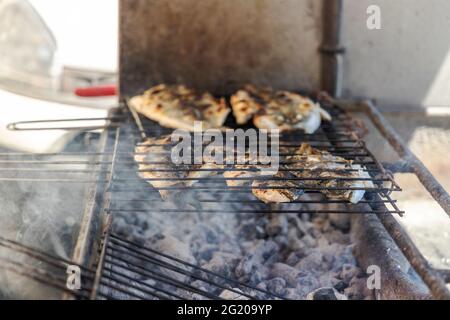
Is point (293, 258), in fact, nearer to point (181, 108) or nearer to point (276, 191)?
point (276, 191)

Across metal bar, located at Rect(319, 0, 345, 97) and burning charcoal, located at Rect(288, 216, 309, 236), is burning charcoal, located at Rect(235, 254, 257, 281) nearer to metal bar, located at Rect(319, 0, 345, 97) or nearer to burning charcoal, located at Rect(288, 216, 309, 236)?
burning charcoal, located at Rect(288, 216, 309, 236)

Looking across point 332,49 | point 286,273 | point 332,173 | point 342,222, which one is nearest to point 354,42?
point 332,49

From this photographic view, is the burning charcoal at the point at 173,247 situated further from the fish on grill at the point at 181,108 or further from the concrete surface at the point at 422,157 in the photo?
the concrete surface at the point at 422,157

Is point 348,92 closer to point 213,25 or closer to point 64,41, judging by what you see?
point 213,25

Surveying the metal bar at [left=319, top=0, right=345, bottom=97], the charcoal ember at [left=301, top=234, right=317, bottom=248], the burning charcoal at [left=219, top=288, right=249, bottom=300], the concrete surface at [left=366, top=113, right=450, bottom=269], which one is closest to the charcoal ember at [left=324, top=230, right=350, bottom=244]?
the charcoal ember at [left=301, top=234, right=317, bottom=248]

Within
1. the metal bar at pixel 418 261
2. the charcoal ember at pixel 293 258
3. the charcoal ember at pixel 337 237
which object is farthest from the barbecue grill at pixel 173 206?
the charcoal ember at pixel 293 258

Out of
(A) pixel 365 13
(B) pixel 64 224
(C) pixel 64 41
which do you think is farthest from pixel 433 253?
(C) pixel 64 41
